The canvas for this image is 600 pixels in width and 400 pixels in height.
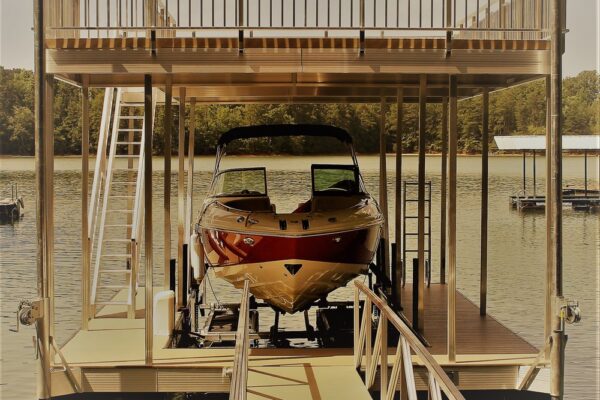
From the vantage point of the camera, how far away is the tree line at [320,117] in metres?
49.4

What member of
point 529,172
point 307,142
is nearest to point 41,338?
point 307,142

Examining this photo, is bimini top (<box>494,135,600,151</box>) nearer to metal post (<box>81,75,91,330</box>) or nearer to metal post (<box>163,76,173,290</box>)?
metal post (<box>163,76,173,290</box>)

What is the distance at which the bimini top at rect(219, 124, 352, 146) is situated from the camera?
12.3 m

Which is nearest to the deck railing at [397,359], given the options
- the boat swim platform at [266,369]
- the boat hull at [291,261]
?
the boat swim platform at [266,369]

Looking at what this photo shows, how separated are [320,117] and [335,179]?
134 ft

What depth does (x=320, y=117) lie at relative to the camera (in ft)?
171

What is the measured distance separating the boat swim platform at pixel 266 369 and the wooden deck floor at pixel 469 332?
0.02m

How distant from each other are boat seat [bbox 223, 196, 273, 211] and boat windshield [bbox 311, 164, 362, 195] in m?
0.73

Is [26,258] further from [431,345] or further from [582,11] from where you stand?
[582,11]

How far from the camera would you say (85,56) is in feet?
28.0

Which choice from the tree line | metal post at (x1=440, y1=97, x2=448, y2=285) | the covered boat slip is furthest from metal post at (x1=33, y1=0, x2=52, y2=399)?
the tree line

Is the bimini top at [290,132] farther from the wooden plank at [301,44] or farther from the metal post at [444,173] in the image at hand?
the wooden plank at [301,44]

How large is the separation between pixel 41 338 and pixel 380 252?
539cm

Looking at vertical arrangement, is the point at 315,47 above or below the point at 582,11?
below
